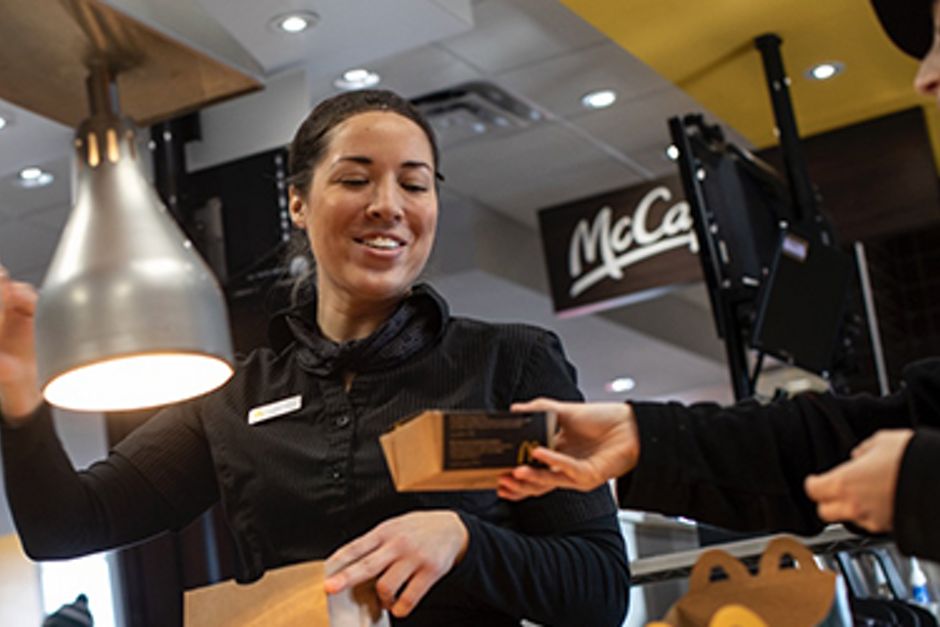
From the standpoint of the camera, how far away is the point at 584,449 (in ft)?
4.14

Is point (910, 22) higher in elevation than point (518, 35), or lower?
lower

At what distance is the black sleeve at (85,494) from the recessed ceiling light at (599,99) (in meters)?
4.12

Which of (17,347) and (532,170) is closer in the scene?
(17,347)

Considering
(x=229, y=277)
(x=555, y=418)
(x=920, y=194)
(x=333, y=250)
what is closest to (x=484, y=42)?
(x=229, y=277)

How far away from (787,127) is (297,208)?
3824 millimetres

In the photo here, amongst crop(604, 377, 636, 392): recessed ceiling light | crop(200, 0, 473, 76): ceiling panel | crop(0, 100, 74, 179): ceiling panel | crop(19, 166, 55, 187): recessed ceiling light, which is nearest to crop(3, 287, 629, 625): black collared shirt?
crop(200, 0, 473, 76): ceiling panel

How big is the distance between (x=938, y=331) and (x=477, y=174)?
7.13 feet

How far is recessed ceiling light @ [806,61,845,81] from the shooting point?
5559 millimetres

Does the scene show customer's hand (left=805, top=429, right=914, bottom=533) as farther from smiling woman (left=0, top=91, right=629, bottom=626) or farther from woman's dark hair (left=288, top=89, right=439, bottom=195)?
woman's dark hair (left=288, top=89, right=439, bottom=195)

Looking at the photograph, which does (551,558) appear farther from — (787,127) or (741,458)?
(787,127)

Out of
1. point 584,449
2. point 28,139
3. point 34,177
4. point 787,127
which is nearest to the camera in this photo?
point 584,449

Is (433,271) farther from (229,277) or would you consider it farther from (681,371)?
(681,371)

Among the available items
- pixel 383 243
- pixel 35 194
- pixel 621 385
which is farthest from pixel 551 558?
pixel 621 385

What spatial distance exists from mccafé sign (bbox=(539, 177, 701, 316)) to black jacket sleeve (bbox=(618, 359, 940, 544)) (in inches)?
190
